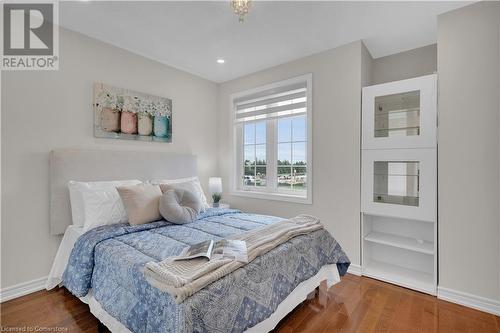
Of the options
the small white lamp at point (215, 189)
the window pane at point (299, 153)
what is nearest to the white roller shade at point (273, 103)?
the window pane at point (299, 153)

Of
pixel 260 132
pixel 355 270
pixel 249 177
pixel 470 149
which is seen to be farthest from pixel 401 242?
pixel 260 132

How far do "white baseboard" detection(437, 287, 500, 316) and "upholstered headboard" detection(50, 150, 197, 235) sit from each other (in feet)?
10.4

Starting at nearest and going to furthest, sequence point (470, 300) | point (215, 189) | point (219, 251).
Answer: point (219, 251) → point (470, 300) → point (215, 189)

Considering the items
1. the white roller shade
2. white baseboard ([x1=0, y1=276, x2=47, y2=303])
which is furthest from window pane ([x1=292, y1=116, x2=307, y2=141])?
white baseboard ([x1=0, y1=276, x2=47, y2=303])

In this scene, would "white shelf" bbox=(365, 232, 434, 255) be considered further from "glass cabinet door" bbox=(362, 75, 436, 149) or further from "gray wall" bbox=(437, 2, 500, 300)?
"glass cabinet door" bbox=(362, 75, 436, 149)

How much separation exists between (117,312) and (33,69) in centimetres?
230

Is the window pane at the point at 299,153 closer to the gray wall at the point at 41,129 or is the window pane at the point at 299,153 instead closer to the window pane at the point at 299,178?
the window pane at the point at 299,178

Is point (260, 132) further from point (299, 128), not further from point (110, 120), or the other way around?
point (110, 120)

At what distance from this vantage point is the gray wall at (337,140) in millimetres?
2768

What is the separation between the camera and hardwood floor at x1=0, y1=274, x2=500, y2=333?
6.01 feet

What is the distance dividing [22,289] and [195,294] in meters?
2.10

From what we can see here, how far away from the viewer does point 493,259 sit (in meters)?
2.04

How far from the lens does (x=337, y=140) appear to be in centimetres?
289

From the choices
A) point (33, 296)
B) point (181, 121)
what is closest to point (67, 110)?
point (181, 121)
